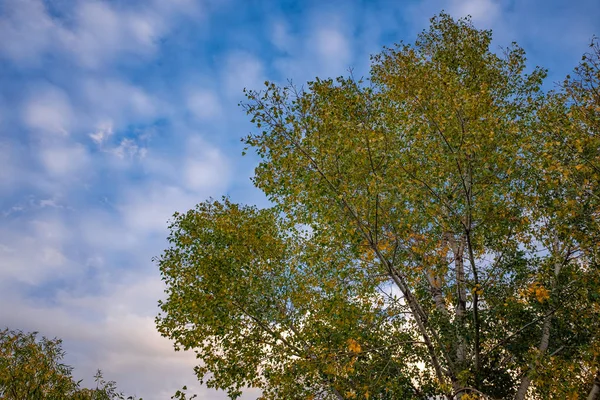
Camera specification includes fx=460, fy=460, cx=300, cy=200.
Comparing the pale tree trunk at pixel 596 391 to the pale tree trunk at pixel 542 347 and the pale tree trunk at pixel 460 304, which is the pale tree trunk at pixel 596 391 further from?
the pale tree trunk at pixel 460 304

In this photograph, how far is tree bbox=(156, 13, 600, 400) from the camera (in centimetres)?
1366

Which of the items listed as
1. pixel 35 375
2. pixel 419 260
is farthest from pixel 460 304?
pixel 35 375

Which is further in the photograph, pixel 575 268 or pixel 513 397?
pixel 513 397

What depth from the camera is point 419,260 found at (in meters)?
16.3

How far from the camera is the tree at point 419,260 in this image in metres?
13.7

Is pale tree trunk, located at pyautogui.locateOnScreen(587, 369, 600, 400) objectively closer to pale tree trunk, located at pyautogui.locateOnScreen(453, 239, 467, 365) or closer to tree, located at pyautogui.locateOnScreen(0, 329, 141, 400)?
pale tree trunk, located at pyautogui.locateOnScreen(453, 239, 467, 365)

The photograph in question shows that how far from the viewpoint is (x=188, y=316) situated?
70.6ft

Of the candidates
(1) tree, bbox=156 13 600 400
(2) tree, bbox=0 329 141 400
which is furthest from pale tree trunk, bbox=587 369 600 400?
(2) tree, bbox=0 329 141 400

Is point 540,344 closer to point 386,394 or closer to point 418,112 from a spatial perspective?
point 386,394

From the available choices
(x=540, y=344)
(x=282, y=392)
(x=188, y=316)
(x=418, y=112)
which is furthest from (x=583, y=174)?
(x=188, y=316)

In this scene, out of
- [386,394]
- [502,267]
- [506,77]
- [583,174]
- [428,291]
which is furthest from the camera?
[506,77]

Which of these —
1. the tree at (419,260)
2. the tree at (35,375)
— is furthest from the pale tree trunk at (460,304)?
the tree at (35,375)

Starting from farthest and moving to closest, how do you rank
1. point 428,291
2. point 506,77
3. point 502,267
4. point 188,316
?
point 506,77 < point 188,316 < point 428,291 < point 502,267

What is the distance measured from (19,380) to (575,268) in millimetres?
21683
